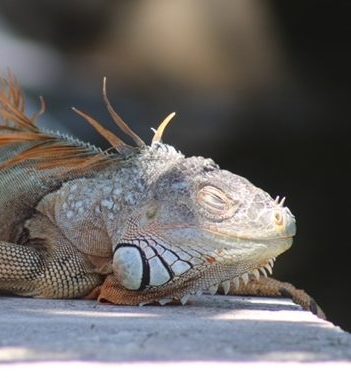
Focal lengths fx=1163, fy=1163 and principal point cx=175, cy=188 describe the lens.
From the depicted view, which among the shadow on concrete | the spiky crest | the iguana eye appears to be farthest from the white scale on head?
the spiky crest

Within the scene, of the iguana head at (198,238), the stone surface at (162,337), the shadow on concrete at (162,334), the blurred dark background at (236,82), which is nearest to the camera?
the stone surface at (162,337)

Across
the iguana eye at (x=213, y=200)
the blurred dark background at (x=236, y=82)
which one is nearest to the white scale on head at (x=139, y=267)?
the iguana eye at (x=213, y=200)

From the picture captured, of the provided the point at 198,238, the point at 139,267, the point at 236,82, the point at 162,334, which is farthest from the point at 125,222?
the point at 236,82

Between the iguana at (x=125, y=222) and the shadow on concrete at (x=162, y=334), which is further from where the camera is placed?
the iguana at (x=125, y=222)

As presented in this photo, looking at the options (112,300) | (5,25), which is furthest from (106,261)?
(5,25)

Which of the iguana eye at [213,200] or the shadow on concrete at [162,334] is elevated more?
the iguana eye at [213,200]

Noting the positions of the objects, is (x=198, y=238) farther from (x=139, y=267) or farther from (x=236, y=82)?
(x=236, y=82)

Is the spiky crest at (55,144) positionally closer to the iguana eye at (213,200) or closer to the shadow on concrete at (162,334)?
the iguana eye at (213,200)
